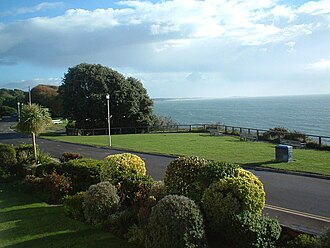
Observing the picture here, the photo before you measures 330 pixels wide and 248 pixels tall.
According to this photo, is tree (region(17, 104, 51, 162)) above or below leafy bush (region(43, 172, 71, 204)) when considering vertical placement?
above

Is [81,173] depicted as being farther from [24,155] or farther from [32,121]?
[24,155]

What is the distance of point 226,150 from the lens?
2497 cm

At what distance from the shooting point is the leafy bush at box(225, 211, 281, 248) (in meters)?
7.18

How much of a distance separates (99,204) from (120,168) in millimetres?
2126

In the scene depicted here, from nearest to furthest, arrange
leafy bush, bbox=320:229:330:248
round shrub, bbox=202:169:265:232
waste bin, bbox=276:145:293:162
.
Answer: leafy bush, bbox=320:229:330:248 → round shrub, bbox=202:169:265:232 → waste bin, bbox=276:145:293:162

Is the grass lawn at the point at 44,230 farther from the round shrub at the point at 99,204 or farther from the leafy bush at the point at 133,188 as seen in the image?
the leafy bush at the point at 133,188

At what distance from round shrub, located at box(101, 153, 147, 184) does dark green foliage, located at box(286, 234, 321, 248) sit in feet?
18.6

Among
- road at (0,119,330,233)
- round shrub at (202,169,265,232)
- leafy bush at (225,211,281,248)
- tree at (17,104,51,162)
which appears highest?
tree at (17,104,51,162)

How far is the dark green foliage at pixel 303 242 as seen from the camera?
6.89 metres

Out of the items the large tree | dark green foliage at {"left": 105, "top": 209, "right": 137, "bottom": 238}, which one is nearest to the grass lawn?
dark green foliage at {"left": 105, "top": 209, "right": 137, "bottom": 238}

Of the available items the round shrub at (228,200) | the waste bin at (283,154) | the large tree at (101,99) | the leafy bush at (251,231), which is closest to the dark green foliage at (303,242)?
the leafy bush at (251,231)

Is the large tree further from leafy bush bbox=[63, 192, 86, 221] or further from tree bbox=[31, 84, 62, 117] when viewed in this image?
leafy bush bbox=[63, 192, 86, 221]

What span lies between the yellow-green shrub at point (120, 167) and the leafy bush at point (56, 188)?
1.90m

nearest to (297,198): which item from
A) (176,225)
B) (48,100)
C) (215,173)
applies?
(215,173)
